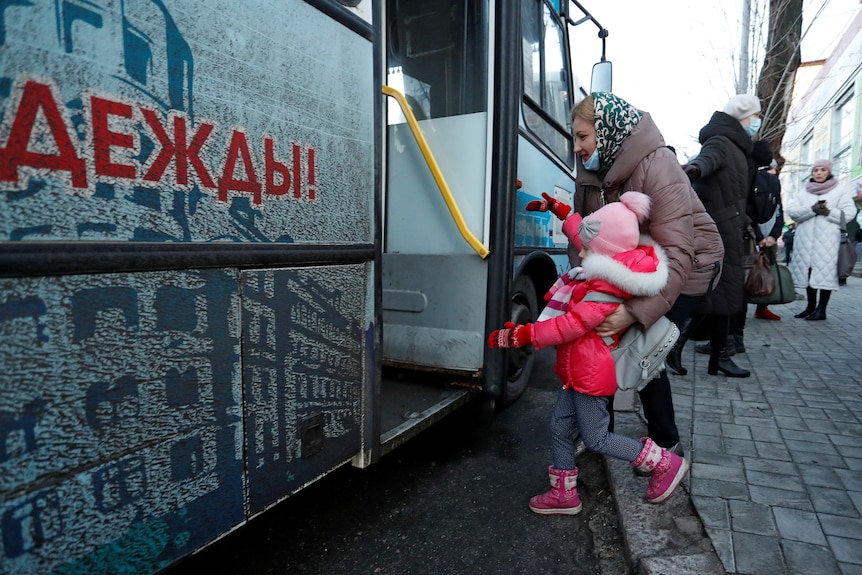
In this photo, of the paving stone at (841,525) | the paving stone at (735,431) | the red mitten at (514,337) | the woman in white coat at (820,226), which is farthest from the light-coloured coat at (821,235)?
the red mitten at (514,337)

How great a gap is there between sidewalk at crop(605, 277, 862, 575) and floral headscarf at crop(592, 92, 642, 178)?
1547 millimetres

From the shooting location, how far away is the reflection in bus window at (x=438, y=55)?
2984 millimetres

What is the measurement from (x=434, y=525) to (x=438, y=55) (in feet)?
8.46

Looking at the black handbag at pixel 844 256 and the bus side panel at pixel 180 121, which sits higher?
the bus side panel at pixel 180 121

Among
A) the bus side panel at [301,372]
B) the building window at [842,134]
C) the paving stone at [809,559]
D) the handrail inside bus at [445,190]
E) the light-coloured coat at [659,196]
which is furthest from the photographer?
the building window at [842,134]

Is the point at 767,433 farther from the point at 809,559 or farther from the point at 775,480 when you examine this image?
the point at 809,559

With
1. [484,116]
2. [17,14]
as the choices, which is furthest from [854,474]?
→ [17,14]

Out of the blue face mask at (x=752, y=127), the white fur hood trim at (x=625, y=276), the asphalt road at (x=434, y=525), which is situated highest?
the blue face mask at (x=752, y=127)

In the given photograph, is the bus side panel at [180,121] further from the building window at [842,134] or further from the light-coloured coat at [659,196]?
the building window at [842,134]

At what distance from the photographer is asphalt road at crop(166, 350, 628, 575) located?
2.11 metres

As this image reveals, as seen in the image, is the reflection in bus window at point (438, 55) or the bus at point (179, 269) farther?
the reflection in bus window at point (438, 55)

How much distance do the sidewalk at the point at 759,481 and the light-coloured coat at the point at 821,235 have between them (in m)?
2.44

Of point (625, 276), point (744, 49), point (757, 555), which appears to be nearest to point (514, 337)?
point (625, 276)

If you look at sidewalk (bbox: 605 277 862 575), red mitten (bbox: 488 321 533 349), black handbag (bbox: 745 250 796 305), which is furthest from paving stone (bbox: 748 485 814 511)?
black handbag (bbox: 745 250 796 305)
